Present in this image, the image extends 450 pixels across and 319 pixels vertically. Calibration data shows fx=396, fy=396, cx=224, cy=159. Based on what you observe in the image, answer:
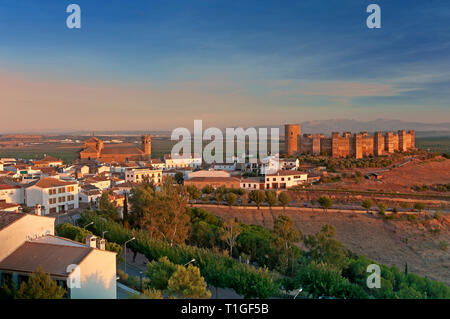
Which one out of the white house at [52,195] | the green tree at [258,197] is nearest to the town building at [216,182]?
the green tree at [258,197]

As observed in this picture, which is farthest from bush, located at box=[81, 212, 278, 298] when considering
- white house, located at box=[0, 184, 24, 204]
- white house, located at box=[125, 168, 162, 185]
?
white house, located at box=[125, 168, 162, 185]

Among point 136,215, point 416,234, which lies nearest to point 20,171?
point 136,215

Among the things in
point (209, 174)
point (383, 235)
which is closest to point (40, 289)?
point (383, 235)

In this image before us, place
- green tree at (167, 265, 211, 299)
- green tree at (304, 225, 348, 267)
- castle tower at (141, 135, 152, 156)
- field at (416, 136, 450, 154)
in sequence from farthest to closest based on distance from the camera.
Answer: field at (416, 136, 450, 154) → castle tower at (141, 135, 152, 156) → green tree at (304, 225, 348, 267) → green tree at (167, 265, 211, 299)

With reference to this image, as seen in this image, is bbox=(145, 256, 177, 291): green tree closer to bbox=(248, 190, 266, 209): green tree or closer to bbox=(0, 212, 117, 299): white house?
bbox=(0, 212, 117, 299): white house

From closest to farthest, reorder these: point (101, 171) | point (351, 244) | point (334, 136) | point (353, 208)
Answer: point (351, 244)
point (353, 208)
point (101, 171)
point (334, 136)

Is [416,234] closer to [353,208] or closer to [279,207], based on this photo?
[353,208]
